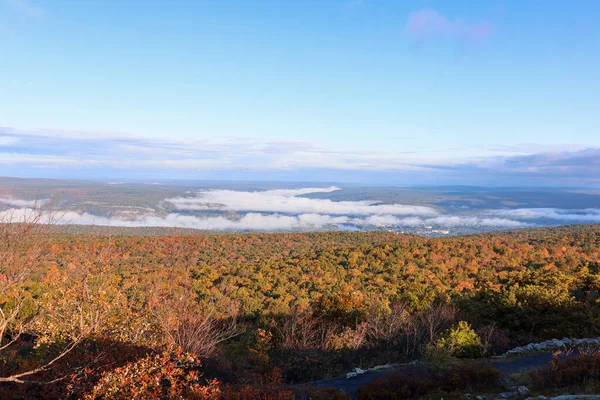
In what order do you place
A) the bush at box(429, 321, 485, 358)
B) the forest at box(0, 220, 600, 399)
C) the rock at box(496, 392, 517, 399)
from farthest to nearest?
the bush at box(429, 321, 485, 358) < the rock at box(496, 392, 517, 399) < the forest at box(0, 220, 600, 399)

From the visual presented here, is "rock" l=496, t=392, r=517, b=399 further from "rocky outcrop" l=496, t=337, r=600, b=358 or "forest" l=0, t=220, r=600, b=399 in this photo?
"rocky outcrop" l=496, t=337, r=600, b=358

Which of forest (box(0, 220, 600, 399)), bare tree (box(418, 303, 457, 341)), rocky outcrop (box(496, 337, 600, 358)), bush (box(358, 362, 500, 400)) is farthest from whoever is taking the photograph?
bare tree (box(418, 303, 457, 341))

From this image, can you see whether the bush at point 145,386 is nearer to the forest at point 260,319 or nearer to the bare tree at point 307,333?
the forest at point 260,319

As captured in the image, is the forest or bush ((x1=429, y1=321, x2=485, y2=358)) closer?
the forest

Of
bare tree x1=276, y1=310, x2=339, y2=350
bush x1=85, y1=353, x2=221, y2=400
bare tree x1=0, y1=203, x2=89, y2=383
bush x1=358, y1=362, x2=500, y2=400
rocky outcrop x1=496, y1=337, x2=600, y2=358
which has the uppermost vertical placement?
bare tree x1=0, y1=203, x2=89, y2=383

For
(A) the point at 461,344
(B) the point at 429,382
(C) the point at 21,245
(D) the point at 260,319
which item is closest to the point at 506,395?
(B) the point at 429,382

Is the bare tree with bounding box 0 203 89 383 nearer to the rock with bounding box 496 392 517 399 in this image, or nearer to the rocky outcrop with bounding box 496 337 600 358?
the rock with bounding box 496 392 517 399

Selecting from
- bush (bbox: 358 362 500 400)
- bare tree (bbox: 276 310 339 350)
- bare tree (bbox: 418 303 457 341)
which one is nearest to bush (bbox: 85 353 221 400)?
bush (bbox: 358 362 500 400)

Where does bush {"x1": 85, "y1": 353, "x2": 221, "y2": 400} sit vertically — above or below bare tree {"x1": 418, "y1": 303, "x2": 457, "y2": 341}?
above

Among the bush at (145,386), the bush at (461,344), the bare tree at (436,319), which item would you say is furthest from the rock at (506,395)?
the bush at (145,386)

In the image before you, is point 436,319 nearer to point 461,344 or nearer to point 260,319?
point 461,344
